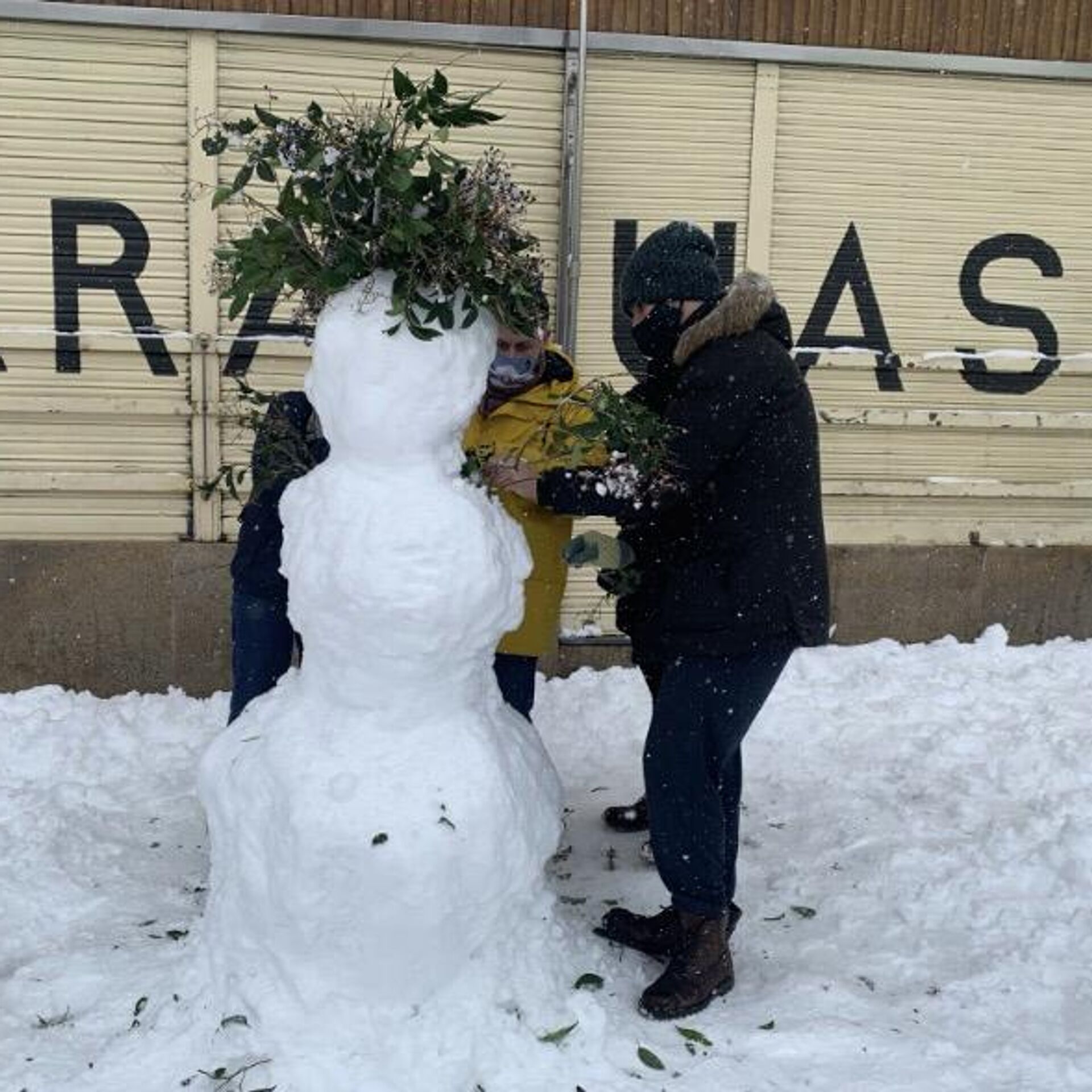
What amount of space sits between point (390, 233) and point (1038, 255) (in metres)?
4.81

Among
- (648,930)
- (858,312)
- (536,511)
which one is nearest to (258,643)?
(536,511)

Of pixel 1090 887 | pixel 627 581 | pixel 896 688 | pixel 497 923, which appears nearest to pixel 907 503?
pixel 896 688

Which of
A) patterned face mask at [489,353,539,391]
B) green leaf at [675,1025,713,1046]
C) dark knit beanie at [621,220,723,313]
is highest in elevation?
dark knit beanie at [621,220,723,313]

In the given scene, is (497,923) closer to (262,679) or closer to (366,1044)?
(366,1044)

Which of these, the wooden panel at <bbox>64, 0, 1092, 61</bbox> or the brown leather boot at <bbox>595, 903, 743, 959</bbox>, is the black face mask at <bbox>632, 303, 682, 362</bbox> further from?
the wooden panel at <bbox>64, 0, 1092, 61</bbox>

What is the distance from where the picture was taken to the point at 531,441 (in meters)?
3.79

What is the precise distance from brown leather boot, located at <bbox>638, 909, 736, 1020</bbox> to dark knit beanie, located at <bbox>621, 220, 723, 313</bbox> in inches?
67.6

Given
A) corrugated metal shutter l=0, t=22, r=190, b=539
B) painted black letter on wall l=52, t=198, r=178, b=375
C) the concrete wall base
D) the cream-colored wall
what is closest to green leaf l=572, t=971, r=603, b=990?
the concrete wall base

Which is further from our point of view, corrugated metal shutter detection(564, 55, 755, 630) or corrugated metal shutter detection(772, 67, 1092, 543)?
corrugated metal shutter detection(772, 67, 1092, 543)

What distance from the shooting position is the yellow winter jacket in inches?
153

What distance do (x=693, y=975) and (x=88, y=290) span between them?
14.3 ft

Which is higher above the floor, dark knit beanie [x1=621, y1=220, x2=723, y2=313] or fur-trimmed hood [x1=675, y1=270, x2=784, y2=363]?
dark knit beanie [x1=621, y1=220, x2=723, y2=313]

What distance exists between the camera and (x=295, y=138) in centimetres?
313

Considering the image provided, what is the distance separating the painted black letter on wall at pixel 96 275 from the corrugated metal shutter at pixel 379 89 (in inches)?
17.1
